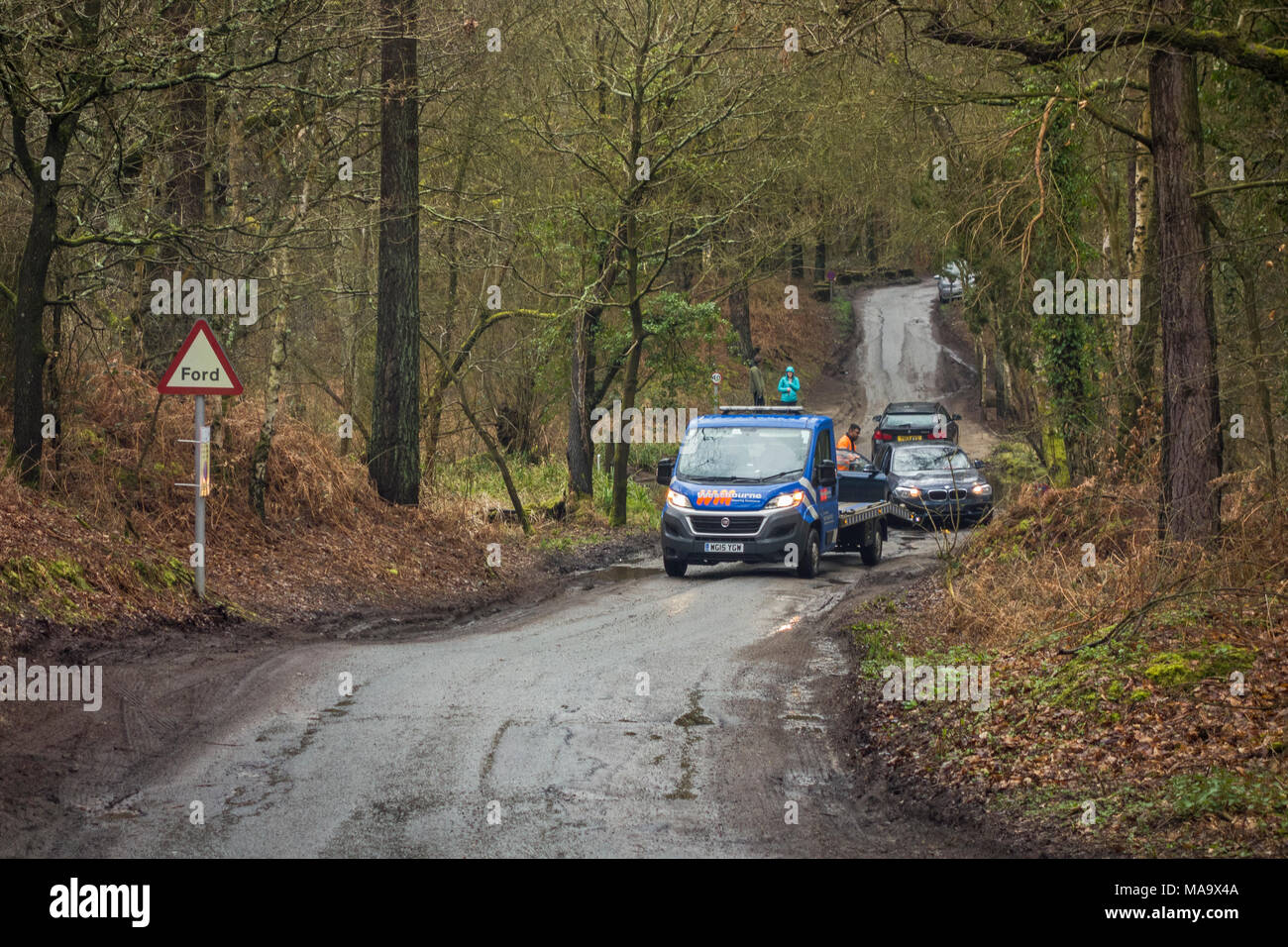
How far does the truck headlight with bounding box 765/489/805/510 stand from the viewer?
19.2m

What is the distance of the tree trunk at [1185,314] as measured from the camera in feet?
39.5

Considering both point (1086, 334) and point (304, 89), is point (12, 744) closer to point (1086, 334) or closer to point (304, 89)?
point (304, 89)

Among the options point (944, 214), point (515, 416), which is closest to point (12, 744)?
point (944, 214)

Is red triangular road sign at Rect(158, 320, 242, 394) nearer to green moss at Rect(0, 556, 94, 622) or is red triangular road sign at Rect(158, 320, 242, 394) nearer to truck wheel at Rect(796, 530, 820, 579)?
green moss at Rect(0, 556, 94, 622)

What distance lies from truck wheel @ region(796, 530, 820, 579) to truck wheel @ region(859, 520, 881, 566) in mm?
1922

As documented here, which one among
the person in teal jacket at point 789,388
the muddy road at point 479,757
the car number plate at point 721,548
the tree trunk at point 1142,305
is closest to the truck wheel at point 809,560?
the car number plate at point 721,548

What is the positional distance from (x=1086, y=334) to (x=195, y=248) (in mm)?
13706

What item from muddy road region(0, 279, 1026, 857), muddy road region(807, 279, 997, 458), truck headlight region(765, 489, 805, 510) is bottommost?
muddy road region(0, 279, 1026, 857)

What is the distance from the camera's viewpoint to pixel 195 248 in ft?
51.1

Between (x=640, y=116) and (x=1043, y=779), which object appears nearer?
(x=1043, y=779)

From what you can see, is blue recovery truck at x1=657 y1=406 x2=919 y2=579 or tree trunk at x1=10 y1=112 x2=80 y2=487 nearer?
tree trunk at x1=10 y1=112 x2=80 y2=487

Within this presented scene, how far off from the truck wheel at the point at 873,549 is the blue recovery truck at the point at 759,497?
0.08 feet

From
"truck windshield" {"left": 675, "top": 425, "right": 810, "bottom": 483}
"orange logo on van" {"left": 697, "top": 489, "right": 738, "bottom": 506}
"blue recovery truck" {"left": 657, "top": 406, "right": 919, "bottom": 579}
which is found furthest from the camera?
"truck windshield" {"left": 675, "top": 425, "right": 810, "bottom": 483}

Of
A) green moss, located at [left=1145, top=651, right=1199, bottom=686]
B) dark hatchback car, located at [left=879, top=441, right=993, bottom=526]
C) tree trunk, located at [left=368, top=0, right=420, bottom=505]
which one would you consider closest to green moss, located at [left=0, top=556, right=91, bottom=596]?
tree trunk, located at [left=368, top=0, right=420, bottom=505]
